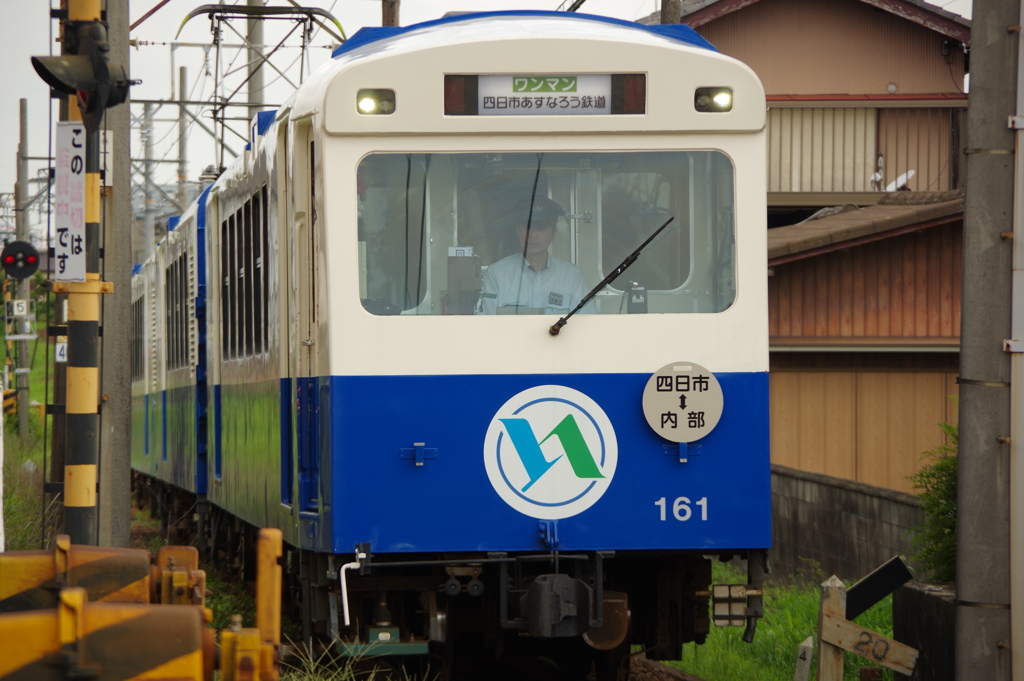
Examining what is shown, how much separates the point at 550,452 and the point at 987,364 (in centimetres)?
199

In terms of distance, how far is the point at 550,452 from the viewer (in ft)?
18.8

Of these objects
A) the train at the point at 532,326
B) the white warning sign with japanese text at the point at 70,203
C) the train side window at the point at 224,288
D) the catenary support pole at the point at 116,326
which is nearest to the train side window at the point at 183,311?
the train side window at the point at 224,288

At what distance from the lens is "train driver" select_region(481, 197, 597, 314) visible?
586 centimetres

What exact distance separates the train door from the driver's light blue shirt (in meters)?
0.86

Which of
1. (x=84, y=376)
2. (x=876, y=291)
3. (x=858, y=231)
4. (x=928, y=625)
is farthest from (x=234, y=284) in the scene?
(x=876, y=291)

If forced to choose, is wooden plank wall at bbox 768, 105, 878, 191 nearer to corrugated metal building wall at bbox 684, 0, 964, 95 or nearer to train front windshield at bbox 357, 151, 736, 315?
corrugated metal building wall at bbox 684, 0, 964, 95

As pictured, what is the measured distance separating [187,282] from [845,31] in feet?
36.4

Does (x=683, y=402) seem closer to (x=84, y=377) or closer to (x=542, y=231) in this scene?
(x=542, y=231)

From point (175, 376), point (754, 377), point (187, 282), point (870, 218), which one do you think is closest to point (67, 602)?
point (754, 377)

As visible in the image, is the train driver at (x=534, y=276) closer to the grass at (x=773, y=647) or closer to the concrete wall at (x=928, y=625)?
the concrete wall at (x=928, y=625)

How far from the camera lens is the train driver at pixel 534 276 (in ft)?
19.2

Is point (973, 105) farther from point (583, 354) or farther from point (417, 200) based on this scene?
point (417, 200)

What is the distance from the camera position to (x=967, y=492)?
5812mm

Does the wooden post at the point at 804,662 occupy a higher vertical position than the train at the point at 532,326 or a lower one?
lower
